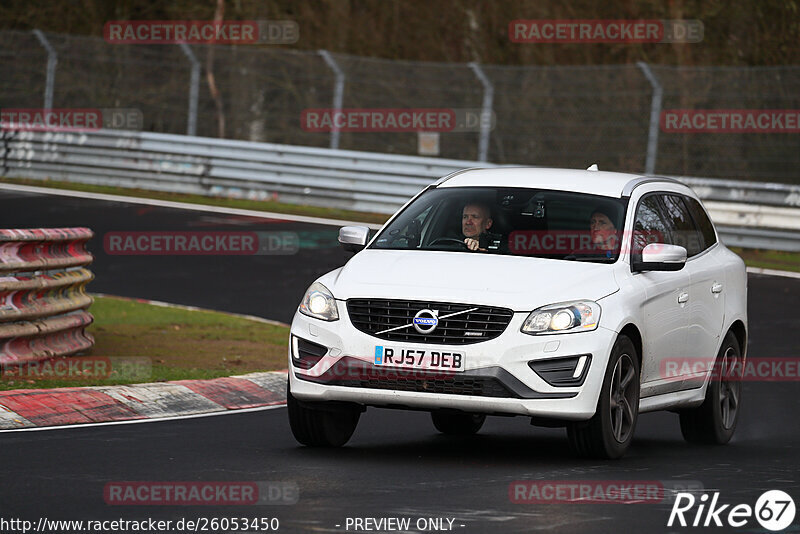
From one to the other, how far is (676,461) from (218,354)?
5890 mm

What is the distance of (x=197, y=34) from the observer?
37812mm

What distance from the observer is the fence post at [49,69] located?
2995cm

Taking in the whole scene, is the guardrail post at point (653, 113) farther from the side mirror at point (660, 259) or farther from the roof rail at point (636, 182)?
the side mirror at point (660, 259)

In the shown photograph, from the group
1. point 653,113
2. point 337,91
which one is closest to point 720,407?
point 653,113

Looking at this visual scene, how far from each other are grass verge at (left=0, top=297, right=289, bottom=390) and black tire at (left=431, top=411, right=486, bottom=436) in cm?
240

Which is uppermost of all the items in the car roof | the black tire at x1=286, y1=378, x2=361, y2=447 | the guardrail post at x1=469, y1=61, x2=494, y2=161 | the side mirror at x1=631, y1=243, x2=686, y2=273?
the guardrail post at x1=469, y1=61, x2=494, y2=161

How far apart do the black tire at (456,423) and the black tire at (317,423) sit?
121cm

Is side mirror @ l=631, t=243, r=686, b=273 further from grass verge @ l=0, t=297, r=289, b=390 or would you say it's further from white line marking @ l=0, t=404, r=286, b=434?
grass verge @ l=0, t=297, r=289, b=390

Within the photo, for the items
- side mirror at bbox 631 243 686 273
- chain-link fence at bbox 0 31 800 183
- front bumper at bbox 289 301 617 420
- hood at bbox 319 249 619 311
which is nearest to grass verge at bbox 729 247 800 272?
chain-link fence at bbox 0 31 800 183

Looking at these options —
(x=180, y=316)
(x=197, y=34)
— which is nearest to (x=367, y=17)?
(x=197, y=34)

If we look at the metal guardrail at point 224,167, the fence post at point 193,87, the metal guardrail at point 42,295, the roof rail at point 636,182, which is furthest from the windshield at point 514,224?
the fence post at point 193,87

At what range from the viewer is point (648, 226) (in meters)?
10.9

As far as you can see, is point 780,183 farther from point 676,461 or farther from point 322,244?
point 676,461

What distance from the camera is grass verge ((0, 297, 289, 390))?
41.4 ft
